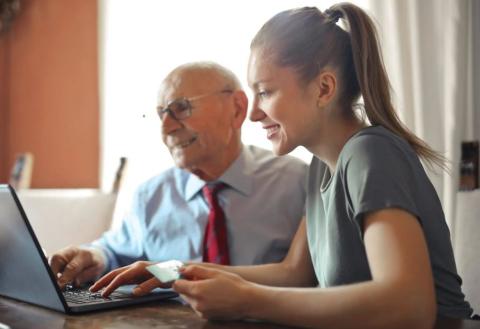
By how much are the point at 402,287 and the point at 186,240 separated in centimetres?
104

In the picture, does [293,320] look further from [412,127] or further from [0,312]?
[412,127]

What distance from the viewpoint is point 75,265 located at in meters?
1.44

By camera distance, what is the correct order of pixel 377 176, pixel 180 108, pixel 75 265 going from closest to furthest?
pixel 377 176
pixel 75 265
pixel 180 108

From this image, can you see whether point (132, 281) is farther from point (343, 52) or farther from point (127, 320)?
point (343, 52)

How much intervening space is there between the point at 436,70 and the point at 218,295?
4.07 feet

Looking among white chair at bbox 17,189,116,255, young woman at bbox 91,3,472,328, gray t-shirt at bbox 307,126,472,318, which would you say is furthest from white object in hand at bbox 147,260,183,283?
white chair at bbox 17,189,116,255

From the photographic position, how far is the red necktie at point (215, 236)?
169 cm

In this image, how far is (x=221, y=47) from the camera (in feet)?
8.06

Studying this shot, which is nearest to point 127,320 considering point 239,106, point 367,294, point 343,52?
point 367,294

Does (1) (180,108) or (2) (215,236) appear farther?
(1) (180,108)

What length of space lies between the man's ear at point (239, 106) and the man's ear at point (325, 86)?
756 millimetres

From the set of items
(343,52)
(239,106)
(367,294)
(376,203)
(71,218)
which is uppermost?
(343,52)

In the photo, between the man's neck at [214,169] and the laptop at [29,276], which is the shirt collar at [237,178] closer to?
the man's neck at [214,169]

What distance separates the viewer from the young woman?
0.85 m
